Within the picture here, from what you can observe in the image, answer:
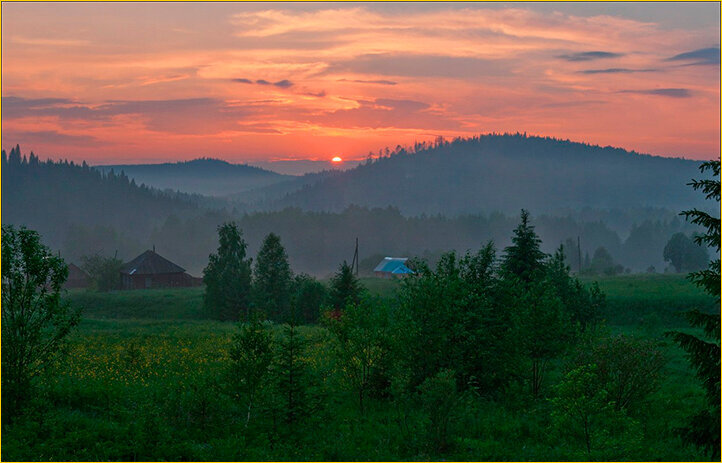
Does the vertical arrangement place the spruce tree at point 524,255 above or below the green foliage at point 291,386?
above

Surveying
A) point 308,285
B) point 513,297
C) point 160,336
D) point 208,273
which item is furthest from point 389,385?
point 208,273

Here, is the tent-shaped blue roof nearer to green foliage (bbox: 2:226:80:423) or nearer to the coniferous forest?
the coniferous forest

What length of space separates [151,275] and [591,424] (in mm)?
95163

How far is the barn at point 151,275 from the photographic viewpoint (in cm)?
10912

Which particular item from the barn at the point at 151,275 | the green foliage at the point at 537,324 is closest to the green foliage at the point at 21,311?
the green foliage at the point at 537,324

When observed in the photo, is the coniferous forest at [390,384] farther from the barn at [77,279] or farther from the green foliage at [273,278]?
the barn at [77,279]

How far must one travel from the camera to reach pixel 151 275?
110 m

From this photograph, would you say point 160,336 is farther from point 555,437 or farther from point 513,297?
point 555,437

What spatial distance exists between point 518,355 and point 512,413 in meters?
2.83

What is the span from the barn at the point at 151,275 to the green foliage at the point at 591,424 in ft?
306

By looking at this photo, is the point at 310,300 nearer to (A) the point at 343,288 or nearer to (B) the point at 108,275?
(A) the point at 343,288

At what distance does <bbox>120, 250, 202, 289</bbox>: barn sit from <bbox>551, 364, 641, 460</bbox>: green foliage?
9332 cm

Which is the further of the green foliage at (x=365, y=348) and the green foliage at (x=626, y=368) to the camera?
the green foliage at (x=365, y=348)

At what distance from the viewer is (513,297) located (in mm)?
31391
